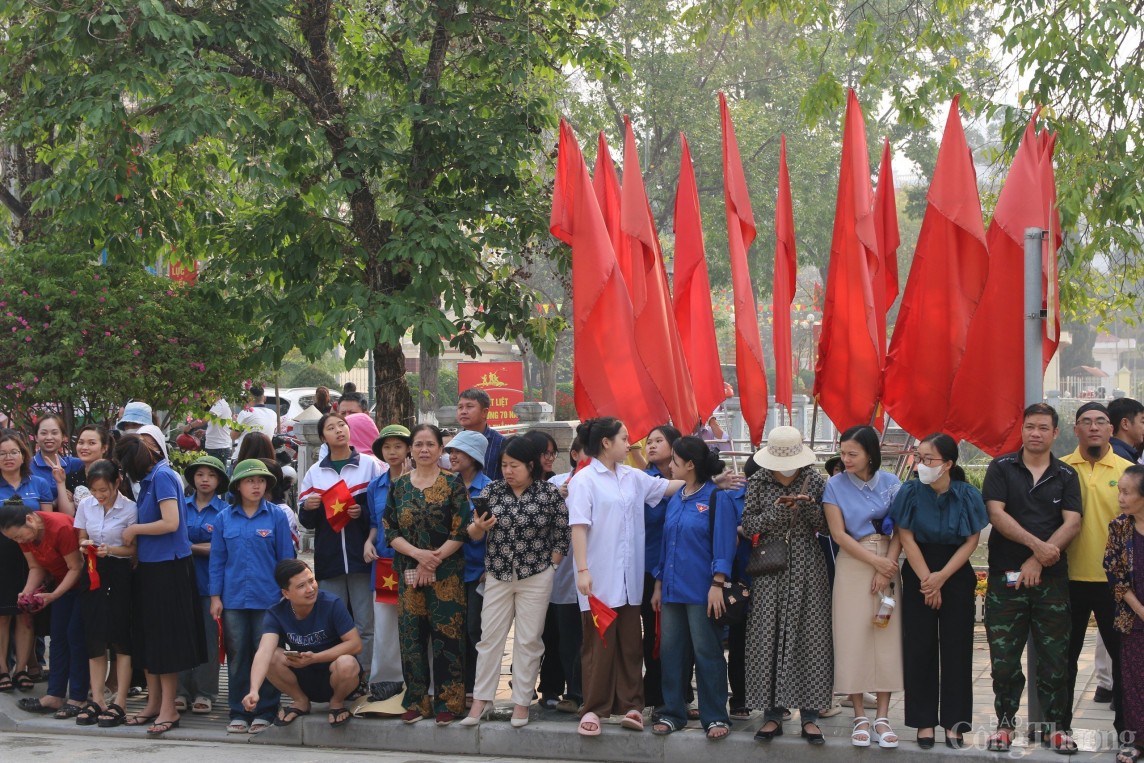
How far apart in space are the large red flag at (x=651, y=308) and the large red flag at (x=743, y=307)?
38 cm

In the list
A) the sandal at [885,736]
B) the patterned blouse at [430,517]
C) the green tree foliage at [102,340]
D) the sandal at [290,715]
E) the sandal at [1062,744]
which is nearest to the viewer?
the sandal at [1062,744]

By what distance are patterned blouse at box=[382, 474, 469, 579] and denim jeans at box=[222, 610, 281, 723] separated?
984mm

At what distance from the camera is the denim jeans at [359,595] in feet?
25.8

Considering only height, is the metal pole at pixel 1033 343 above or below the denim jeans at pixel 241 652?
above

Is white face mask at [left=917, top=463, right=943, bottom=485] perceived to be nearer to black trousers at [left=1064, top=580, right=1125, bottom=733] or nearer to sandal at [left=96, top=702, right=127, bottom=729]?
black trousers at [left=1064, top=580, right=1125, bottom=733]

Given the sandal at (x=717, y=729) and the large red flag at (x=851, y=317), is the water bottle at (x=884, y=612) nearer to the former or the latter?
the sandal at (x=717, y=729)

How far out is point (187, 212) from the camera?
36.7 feet

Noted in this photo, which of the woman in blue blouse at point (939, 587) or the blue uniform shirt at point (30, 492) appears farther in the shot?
the blue uniform shirt at point (30, 492)

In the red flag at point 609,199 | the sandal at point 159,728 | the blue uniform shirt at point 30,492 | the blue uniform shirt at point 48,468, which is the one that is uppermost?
the red flag at point 609,199

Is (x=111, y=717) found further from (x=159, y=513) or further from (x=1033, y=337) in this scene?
(x=1033, y=337)

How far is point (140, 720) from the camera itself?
7590 mm

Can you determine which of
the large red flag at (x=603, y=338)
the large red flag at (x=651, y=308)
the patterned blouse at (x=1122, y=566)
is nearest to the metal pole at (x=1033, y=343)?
the patterned blouse at (x=1122, y=566)

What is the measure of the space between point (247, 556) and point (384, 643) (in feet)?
3.16

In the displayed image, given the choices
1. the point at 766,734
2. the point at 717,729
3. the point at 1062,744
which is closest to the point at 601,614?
the point at 717,729
